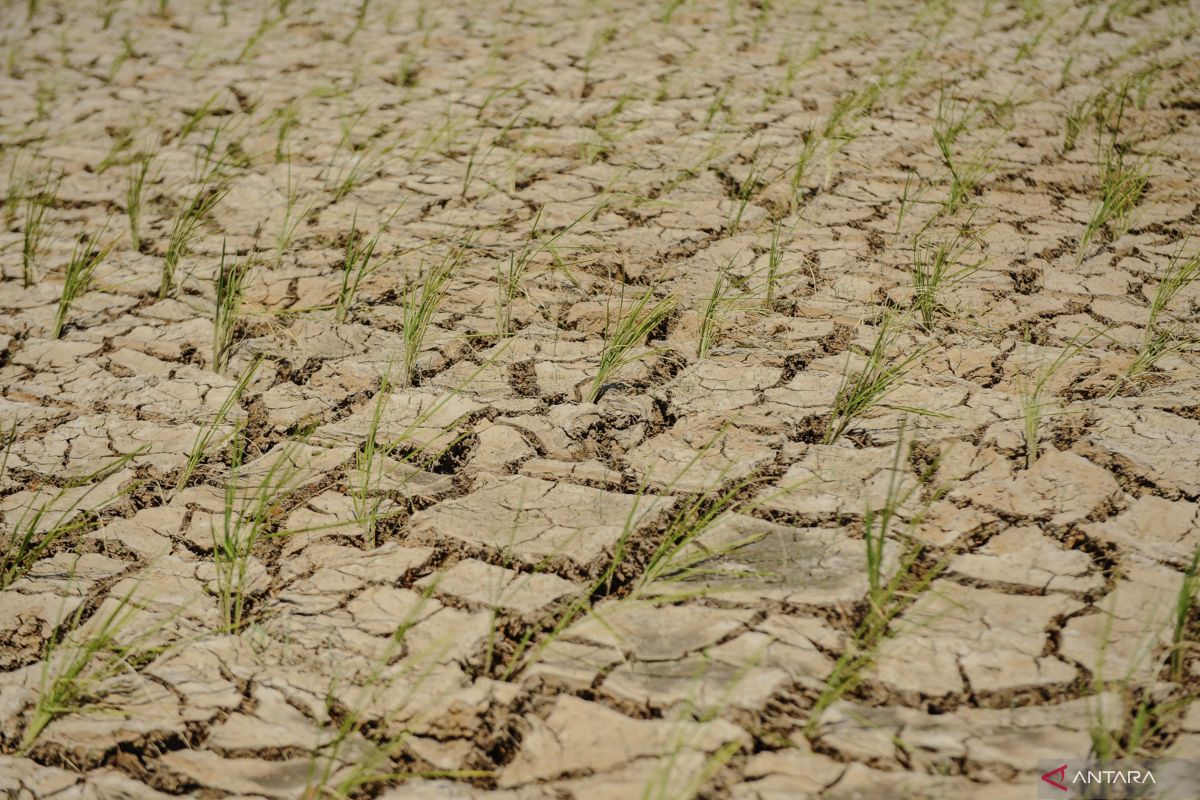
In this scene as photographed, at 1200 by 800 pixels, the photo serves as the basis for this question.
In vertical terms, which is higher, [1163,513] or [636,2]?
[636,2]

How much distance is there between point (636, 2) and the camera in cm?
415

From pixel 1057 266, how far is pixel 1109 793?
150 centimetres

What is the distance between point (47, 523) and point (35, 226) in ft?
3.90

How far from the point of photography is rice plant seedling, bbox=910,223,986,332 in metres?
2.11

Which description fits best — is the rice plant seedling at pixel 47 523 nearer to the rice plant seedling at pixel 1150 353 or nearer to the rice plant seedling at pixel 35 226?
the rice plant seedling at pixel 35 226

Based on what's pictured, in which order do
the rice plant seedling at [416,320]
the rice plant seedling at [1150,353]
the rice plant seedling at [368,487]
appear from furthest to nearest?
the rice plant seedling at [416,320] < the rice plant seedling at [1150,353] < the rice plant seedling at [368,487]

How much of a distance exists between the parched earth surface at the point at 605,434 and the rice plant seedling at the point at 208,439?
0.03 ft

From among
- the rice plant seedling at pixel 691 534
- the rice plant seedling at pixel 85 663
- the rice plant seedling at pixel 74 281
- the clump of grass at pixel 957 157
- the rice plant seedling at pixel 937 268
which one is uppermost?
the clump of grass at pixel 957 157

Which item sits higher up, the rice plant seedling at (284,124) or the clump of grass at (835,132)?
the clump of grass at (835,132)

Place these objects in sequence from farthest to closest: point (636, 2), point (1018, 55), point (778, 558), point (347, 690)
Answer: point (636, 2), point (1018, 55), point (778, 558), point (347, 690)

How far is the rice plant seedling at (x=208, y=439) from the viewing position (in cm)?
174

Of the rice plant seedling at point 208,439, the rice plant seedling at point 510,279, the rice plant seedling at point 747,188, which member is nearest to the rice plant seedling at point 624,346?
the rice plant seedling at point 510,279

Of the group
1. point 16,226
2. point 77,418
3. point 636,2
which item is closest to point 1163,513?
point 77,418

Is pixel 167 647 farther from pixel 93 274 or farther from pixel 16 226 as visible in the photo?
pixel 16 226
